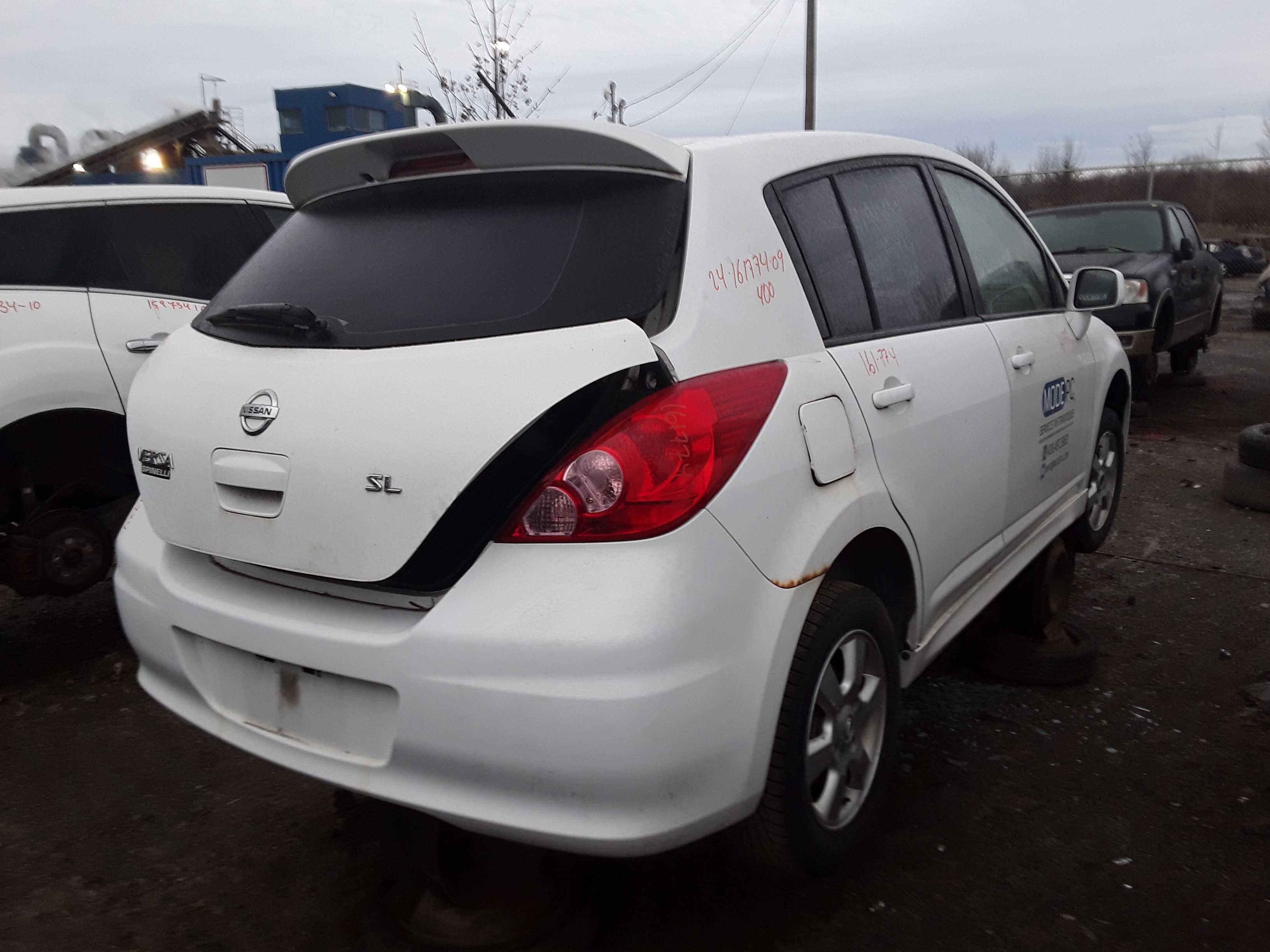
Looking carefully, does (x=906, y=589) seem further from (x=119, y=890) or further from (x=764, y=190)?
(x=119, y=890)

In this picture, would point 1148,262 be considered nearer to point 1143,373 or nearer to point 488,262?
point 1143,373

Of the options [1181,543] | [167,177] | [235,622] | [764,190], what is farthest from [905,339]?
[167,177]

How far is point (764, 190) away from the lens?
2.34 metres

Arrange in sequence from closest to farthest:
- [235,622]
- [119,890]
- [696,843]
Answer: [235,622]
[119,890]
[696,843]

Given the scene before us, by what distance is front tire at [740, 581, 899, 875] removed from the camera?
6.82 feet

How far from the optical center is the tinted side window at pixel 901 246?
273 cm

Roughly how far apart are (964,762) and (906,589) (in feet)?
2.67

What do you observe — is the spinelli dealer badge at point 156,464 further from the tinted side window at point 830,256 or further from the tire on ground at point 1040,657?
the tire on ground at point 1040,657

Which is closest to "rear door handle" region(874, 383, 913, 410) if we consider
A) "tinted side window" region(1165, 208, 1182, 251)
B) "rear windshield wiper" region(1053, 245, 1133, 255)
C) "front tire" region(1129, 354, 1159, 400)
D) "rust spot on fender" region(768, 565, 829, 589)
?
"rust spot on fender" region(768, 565, 829, 589)

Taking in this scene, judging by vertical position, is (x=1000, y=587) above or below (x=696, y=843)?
above

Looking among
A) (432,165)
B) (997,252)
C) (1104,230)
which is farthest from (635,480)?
(1104,230)

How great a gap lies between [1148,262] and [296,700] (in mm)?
9509

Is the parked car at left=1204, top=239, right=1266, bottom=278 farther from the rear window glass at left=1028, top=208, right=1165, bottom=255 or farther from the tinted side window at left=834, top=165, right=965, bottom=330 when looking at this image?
the tinted side window at left=834, top=165, right=965, bottom=330

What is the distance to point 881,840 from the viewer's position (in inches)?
106
